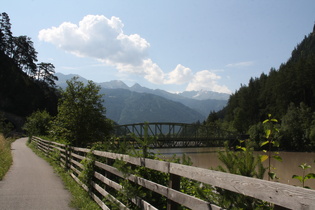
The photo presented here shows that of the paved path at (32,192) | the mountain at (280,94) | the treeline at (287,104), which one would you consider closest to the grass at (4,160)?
the paved path at (32,192)

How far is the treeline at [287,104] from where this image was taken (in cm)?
6369

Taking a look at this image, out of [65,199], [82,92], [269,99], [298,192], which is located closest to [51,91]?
[269,99]

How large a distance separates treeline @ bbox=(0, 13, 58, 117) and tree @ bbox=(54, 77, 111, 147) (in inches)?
2526

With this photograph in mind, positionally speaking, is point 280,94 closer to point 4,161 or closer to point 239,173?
point 4,161

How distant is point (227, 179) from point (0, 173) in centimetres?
1065

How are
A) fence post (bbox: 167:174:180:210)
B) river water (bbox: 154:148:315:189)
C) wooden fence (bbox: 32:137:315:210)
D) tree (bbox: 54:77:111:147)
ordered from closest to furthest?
wooden fence (bbox: 32:137:315:210), fence post (bbox: 167:174:180:210), tree (bbox: 54:77:111:147), river water (bbox: 154:148:315:189)

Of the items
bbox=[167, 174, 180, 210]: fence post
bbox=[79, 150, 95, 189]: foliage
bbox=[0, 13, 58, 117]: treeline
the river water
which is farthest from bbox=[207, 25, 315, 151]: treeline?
bbox=[0, 13, 58, 117]: treeline

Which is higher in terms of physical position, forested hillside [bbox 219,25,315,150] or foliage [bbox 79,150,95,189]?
forested hillside [bbox 219,25,315,150]

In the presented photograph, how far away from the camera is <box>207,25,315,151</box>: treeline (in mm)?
63688

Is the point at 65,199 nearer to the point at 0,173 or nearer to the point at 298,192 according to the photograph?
the point at 0,173

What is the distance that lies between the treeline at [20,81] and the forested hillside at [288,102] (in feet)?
196

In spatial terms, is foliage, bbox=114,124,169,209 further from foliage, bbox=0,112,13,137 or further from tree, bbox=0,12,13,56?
tree, bbox=0,12,13,56

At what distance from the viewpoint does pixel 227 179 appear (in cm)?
262

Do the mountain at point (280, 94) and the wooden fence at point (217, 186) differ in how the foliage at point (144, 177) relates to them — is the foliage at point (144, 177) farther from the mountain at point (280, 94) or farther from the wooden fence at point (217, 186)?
the mountain at point (280, 94)
